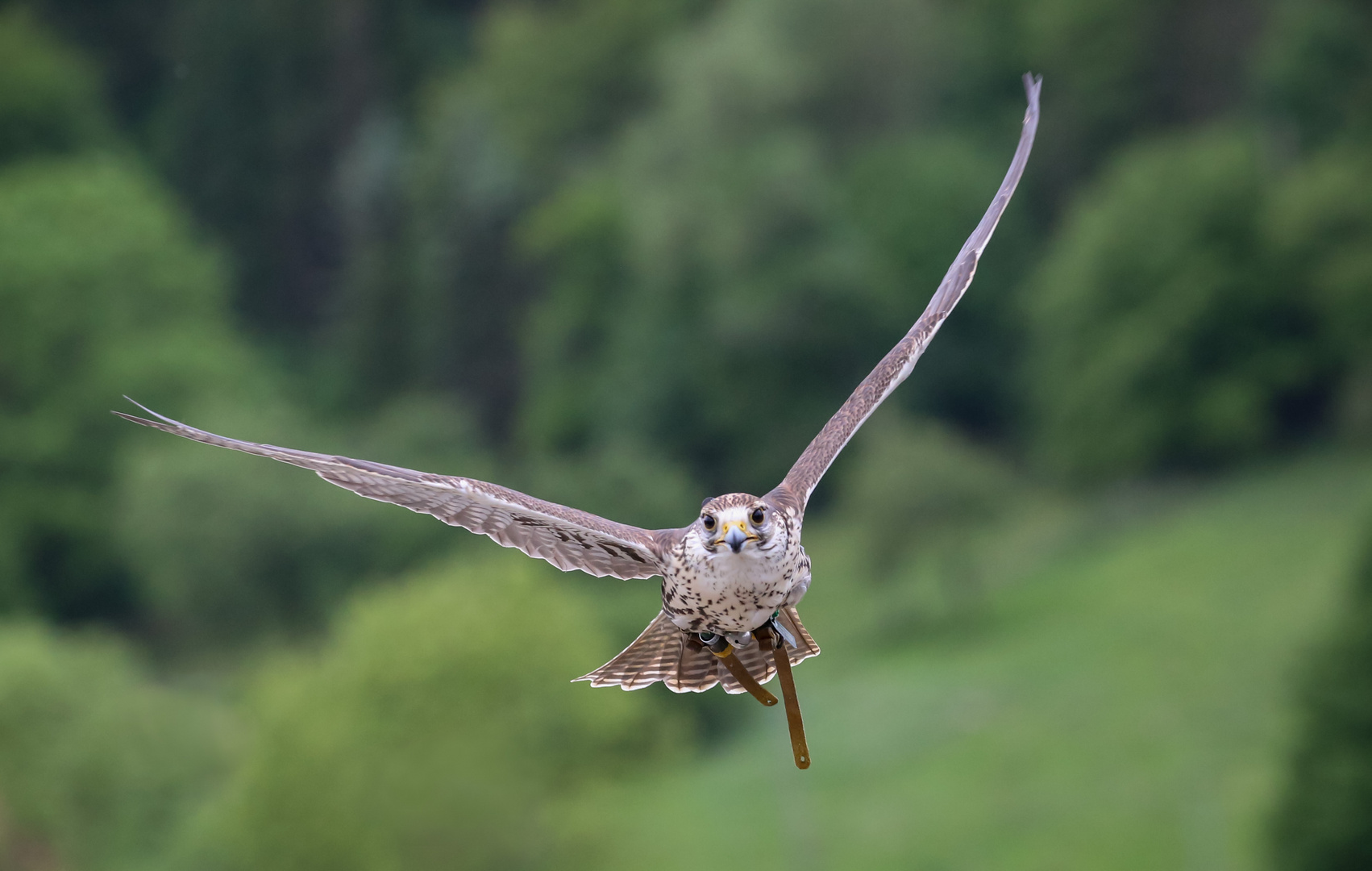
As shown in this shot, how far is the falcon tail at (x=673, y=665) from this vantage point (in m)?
12.7

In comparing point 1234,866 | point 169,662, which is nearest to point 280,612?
point 169,662

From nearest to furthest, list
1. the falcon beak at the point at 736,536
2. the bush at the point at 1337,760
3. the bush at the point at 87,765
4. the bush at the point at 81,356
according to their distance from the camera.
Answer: the falcon beak at the point at 736,536
the bush at the point at 1337,760
the bush at the point at 87,765
the bush at the point at 81,356

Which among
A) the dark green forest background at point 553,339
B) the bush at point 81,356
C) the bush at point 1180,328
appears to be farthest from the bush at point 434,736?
the bush at point 1180,328

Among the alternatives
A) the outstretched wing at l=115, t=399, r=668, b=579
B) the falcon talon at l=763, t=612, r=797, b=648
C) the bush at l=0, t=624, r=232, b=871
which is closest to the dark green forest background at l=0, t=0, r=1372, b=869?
the bush at l=0, t=624, r=232, b=871

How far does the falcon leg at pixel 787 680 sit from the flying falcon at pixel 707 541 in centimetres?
1

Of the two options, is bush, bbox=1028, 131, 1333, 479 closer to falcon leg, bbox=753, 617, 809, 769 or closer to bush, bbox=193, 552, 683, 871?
bush, bbox=193, 552, 683, 871

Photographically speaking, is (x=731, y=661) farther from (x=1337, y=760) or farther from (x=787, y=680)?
(x=1337, y=760)

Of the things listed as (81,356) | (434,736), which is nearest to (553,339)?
(81,356)

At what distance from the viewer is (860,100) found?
86.8m

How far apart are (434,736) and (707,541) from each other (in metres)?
36.8

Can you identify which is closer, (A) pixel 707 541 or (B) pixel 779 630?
(A) pixel 707 541

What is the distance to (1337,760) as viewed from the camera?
1337 inches

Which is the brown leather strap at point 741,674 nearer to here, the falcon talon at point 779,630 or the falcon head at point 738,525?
the falcon talon at point 779,630

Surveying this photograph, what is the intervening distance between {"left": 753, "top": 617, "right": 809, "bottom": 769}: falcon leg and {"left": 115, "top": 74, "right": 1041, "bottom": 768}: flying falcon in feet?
0.04
